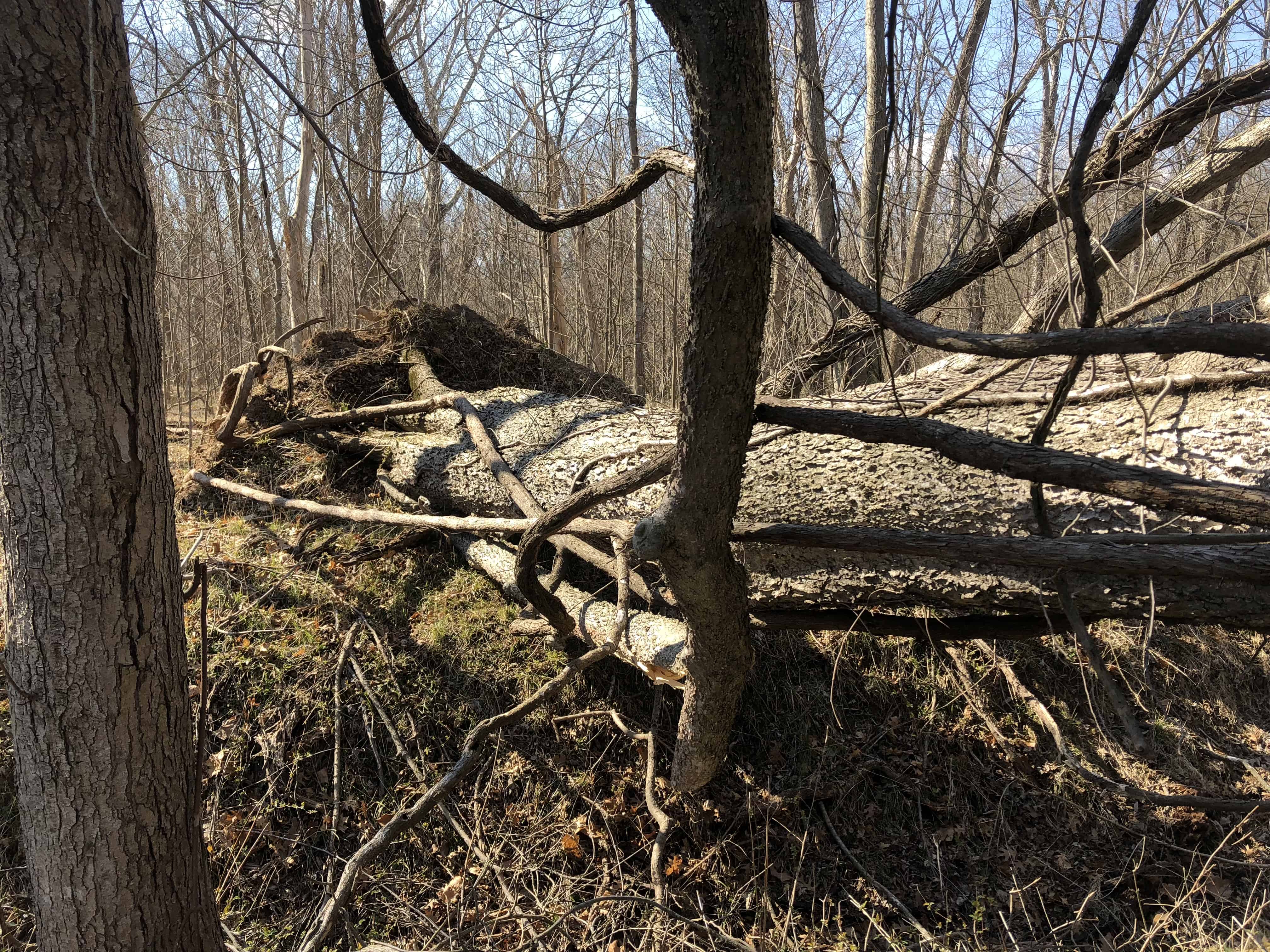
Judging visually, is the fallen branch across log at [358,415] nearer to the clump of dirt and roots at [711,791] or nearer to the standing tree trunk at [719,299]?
the clump of dirt and roots at [711,791]

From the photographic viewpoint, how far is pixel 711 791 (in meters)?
3.56

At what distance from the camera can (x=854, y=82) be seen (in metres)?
6.79

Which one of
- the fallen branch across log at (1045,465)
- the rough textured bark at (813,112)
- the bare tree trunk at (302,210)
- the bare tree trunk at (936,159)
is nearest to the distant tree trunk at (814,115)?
the rough textured bark at (813,112)

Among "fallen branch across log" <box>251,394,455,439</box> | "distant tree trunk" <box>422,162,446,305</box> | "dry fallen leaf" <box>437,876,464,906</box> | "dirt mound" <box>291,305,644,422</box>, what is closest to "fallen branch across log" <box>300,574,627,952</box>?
"dry fallen leaf" <box>437,876,464,906</box>

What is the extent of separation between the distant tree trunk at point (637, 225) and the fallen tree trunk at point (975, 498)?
10.6ft

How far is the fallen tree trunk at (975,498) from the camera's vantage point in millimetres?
2436

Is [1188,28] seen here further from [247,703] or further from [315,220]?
[315,220]

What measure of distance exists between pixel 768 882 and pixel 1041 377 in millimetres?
2621

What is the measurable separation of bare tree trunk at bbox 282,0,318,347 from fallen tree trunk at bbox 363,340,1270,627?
5.45 metres

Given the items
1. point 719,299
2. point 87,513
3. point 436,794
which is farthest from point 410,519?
point 719,299

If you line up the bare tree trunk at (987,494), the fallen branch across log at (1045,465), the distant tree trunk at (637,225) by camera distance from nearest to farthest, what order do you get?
the fallen branch across log at (1045,465) → the bare tree trunk at (987,494) → the distant tree trunk at (637,225)

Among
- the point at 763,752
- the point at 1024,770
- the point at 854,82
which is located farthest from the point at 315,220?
the point at 1024,770

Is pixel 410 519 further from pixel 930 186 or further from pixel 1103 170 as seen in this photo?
pixel 930 186

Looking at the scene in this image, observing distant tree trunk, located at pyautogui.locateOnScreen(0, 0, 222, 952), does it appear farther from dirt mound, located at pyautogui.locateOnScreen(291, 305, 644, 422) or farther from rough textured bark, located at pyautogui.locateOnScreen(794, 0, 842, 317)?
rough textured bark, located at pyautogui.locateOnScreen(794, 0, 842, 317)
